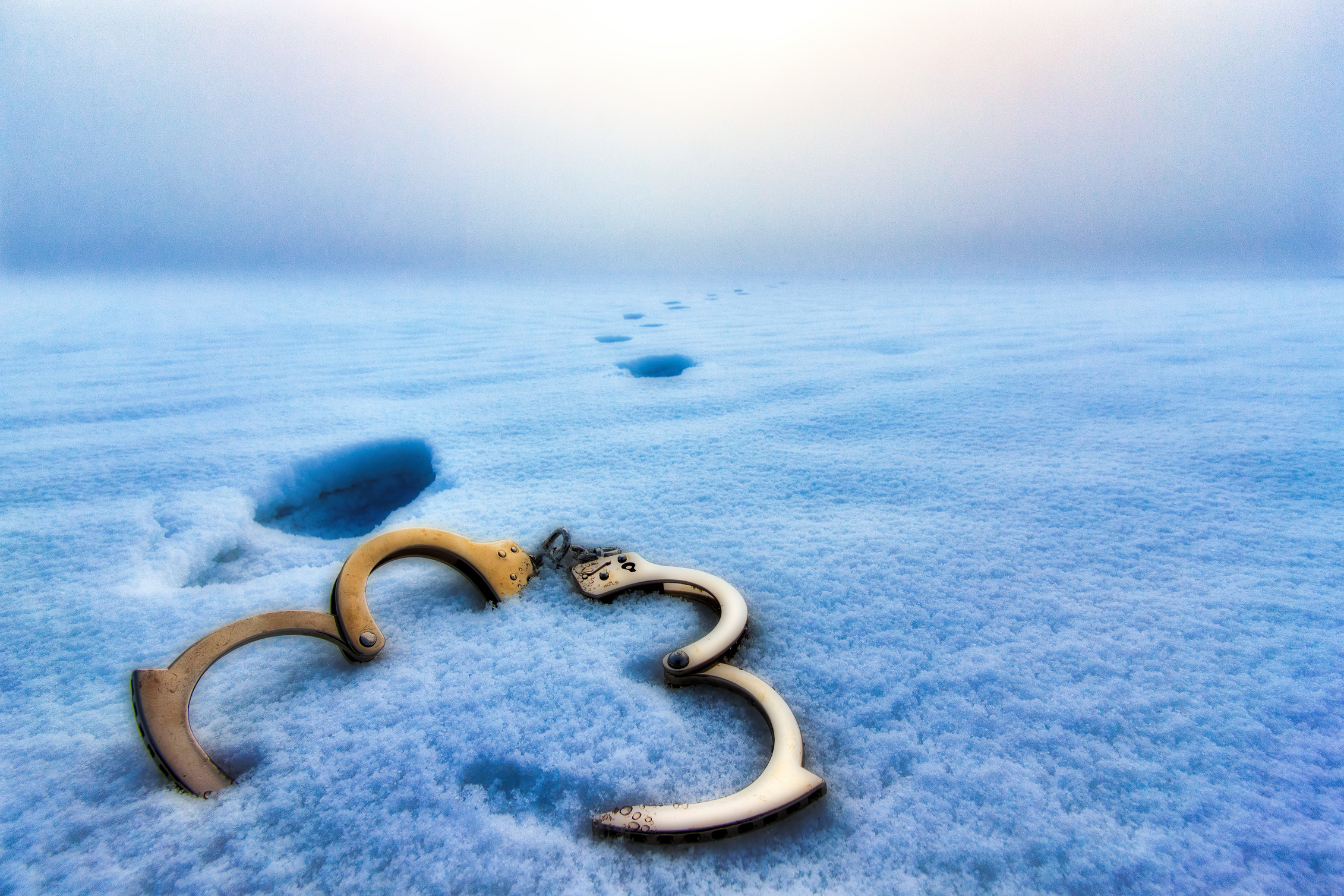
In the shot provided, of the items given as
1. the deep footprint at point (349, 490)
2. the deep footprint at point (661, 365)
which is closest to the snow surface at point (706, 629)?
the deep footprint at point (349, 490)

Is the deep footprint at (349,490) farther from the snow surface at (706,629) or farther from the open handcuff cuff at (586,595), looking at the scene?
the open handcuff cuff at (586,595)

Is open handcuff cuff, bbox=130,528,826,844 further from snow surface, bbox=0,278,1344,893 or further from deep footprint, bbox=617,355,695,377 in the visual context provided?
deep footprint, bbox=617,355,695,377

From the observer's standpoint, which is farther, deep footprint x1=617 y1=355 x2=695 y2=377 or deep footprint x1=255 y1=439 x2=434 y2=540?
deep footprint x1=617 y1=355 x2=695 y2=377

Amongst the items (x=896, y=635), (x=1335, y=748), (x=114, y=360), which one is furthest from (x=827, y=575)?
(x=114, y=360)

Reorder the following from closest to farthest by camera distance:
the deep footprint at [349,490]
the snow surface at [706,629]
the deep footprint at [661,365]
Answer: the snow surface at [706,629] → the deep footprint at [349,490] → the deep footprint at [661,365]

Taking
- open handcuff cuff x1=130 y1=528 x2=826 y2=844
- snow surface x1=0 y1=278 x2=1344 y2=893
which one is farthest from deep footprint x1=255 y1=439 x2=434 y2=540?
open handcuff cuff x1=130 y1=528 x2=826 y2=844

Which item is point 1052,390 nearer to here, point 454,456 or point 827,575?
point 827,575
